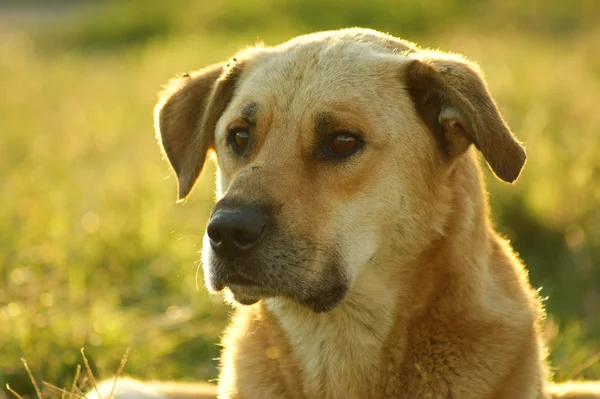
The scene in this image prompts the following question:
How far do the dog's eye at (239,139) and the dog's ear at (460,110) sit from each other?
27.7 inches

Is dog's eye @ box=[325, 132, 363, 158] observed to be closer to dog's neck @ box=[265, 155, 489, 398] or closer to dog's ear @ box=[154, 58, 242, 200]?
dog's neck @ box=[265, 155, 489, 398]

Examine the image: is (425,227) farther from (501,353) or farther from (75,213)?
(75,213)

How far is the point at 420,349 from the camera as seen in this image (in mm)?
3352

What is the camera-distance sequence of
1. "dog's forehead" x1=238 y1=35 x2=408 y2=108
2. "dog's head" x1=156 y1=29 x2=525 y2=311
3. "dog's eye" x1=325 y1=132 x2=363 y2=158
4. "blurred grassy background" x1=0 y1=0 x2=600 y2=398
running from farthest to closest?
1. "blurred grassy background" x1=0 y1=0 x2=600 y2=398
2. "dog's forehead" x1=238 y1=35 x2=408 y2=108
3. "dog's eye" x1=325 y1=132 x2=363 y2=158
4. "dog's head" x1=156 y1=29 x2=525 y2=311

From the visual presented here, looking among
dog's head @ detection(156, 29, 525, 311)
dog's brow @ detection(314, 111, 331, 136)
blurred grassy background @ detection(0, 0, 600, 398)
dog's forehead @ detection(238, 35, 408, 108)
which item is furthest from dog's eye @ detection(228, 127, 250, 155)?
blurred grassy background @ detection(0, 0, 600, 398)

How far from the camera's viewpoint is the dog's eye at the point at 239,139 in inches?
145

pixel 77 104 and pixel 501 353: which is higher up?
pixel 501 353

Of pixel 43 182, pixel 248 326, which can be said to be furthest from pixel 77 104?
pixel 248 326

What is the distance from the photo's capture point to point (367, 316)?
11.6ft

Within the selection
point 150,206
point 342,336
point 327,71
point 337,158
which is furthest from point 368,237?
point 150,206

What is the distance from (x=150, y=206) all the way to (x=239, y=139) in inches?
138

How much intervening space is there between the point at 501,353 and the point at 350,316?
24.4 inches

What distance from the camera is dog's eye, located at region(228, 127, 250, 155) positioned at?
12.1ft

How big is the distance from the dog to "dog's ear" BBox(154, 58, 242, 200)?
0.22 metres
